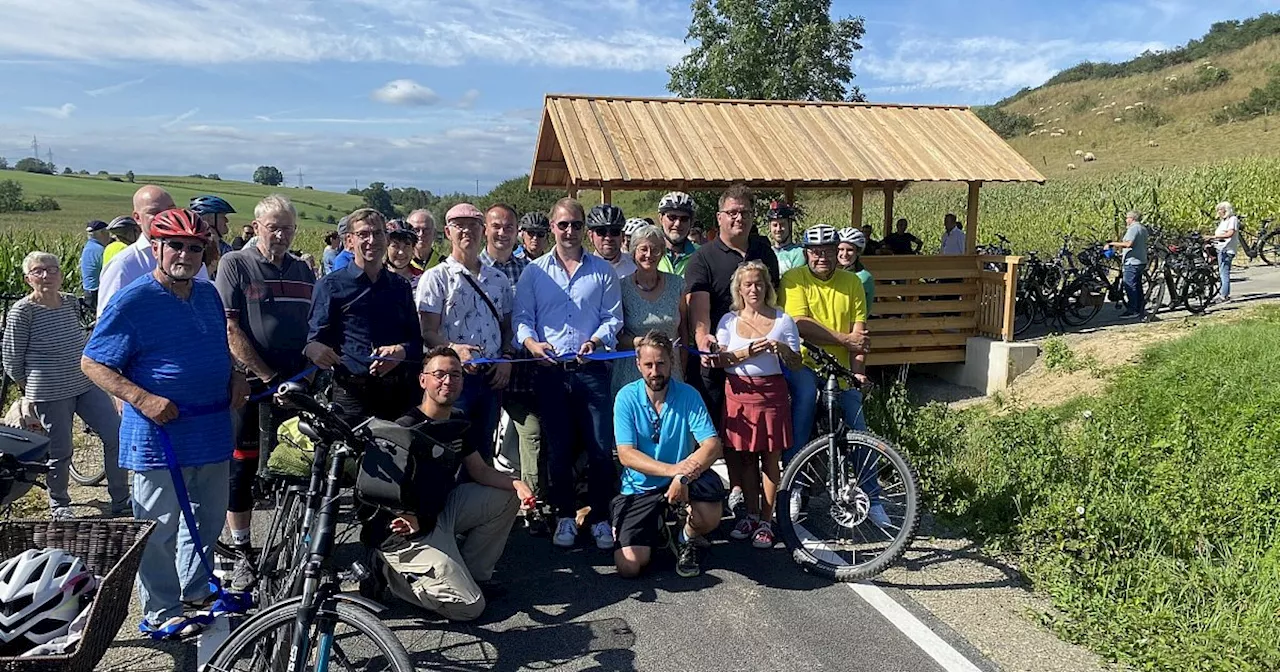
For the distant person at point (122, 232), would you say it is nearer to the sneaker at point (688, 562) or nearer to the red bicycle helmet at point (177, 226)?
the red bicycle helmet at point (177, 226)

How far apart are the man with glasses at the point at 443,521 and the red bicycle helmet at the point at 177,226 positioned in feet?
3.87

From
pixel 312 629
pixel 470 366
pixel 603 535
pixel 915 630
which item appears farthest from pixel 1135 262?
pixel 312 629

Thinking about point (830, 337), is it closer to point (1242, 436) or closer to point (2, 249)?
point (1242, 436)

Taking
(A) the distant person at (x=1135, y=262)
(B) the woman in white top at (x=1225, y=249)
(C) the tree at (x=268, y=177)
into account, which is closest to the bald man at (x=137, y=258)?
(A) the distant person at (x=1135, y=262)

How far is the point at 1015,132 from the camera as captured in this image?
5872cm

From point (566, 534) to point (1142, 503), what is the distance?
357 cm

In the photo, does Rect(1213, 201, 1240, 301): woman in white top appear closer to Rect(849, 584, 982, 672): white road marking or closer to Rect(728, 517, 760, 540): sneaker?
Rect(728, 517, 760, 540): sneaker

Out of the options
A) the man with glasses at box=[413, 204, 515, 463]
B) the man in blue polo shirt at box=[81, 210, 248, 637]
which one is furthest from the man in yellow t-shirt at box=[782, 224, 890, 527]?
the man in blue polo shirt at box=[81, 210, 248, 637]

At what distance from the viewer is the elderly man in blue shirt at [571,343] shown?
517 centimetres

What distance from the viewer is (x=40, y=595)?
300 cm

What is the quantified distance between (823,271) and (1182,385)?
4.73 meters

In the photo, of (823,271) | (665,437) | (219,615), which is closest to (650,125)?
(823,271)

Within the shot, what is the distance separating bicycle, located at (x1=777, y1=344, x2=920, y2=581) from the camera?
185 inches

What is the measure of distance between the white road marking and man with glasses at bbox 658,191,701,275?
89.8 inches
